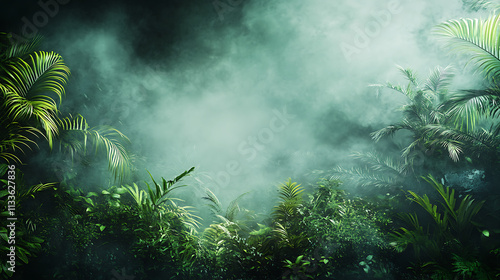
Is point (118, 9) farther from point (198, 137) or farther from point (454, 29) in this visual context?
point (454, 29)

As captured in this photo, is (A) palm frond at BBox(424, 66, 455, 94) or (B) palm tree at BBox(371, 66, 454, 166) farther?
(A) palm frond at BBox(424, 66, 455, 94)

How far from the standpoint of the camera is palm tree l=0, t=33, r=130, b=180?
3102 mm

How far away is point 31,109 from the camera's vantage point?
303cm

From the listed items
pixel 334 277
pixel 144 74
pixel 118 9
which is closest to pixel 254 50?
pixel 144 74

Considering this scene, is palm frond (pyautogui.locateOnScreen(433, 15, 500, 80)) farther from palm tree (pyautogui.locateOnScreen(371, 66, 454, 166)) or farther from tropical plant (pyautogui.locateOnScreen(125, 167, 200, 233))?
tropical plant (pyautogui.locateOnScreen(125, 167, 200, 233))

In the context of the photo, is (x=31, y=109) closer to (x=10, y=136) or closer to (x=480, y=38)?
(x=10, y=136)

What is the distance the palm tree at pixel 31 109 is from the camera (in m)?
3.10

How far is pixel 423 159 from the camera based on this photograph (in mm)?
4289

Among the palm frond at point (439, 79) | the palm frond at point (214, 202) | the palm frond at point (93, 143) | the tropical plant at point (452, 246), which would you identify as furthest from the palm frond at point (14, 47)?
the palm frond at point (439, 79)

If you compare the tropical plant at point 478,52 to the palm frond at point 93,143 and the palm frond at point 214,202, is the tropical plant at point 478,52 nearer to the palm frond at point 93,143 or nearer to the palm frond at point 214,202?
the palm frond at point 214,202

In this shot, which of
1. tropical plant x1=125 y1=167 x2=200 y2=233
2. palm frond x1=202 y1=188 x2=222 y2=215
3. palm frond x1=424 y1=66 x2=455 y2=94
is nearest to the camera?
tropical plant x1=125 y1=167 x2=200 y2=233

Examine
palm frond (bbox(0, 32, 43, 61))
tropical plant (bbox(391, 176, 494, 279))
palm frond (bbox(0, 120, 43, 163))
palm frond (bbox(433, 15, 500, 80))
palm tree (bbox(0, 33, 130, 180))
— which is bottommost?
tropical plant (bbox(391, 176, 494, 279))

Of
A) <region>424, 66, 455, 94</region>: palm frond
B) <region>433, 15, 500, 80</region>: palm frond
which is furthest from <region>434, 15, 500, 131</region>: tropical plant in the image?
<region>424, 66, 455, 94</region>: palm frond

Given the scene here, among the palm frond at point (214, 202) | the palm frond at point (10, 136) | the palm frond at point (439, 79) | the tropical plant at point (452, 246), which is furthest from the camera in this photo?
the palm frond at point (439, 79)
